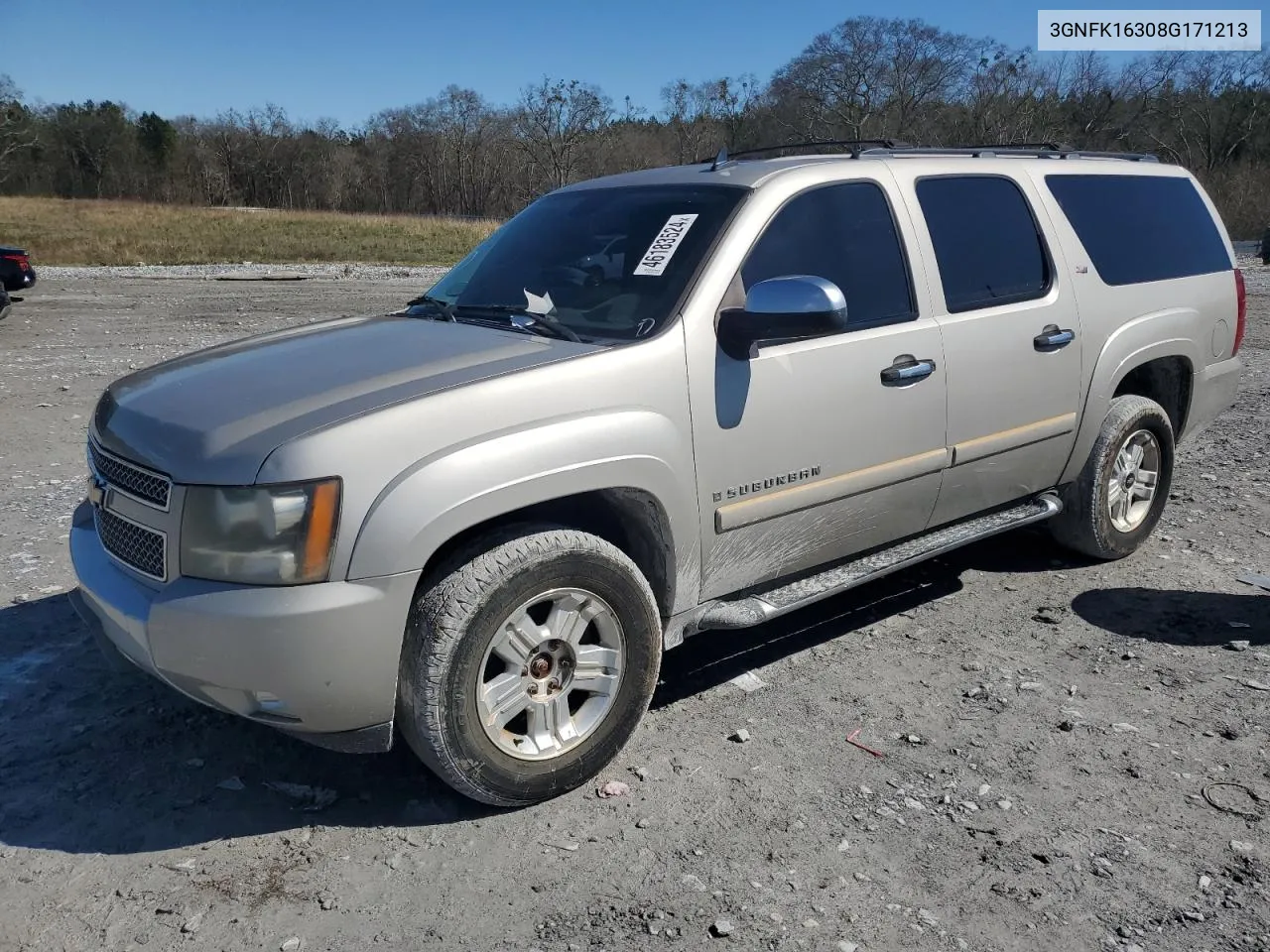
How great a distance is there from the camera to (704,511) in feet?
11.4

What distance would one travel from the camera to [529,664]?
3.18 m

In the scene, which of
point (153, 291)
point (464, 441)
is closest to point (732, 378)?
point (464, 441)

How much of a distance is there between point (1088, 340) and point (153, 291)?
67.5 ft

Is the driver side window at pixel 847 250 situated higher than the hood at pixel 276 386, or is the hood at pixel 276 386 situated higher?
the driver side window at pixel 847 250

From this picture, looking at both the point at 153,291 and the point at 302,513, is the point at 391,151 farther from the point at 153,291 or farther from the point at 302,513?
the point at 302,513

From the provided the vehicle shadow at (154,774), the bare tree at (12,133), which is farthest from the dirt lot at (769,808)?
the bare tree at (12,133)

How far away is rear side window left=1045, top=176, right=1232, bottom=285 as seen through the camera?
4961 mm

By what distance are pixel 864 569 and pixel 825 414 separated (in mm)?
707

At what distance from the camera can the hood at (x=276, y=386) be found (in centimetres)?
286

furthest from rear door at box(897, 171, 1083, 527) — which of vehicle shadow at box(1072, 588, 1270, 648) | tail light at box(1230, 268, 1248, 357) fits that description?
tail light at box(1230, 268, 1248, 357)

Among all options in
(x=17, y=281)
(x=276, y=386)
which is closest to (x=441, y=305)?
(x=276, y=386)

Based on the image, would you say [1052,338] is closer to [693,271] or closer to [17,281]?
[693,271]

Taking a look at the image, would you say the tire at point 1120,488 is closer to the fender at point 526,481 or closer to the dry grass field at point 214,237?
the fender at point 526,481

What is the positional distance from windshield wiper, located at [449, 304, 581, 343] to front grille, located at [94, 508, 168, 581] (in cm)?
138
